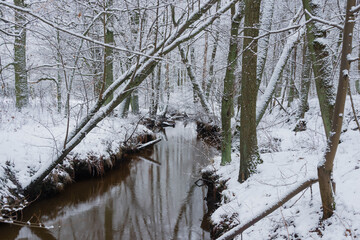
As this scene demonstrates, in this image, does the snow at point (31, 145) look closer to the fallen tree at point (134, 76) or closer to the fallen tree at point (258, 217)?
the fallen tree at point (134, 76)

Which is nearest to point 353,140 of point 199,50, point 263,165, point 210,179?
point 263,165

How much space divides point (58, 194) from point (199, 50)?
19.8m

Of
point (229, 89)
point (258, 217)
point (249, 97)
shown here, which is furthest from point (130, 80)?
point (258, 217)

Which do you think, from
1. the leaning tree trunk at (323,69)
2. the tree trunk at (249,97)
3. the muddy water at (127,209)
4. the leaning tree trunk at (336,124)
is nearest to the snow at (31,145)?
the muddy water at (127,209)

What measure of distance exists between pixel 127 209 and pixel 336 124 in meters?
5.32

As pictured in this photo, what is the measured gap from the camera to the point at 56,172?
21.0 feet

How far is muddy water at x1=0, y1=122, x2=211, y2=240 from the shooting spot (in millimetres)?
5027

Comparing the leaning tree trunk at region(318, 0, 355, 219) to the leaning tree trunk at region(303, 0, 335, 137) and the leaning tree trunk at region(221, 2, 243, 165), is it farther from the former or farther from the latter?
the leaning tree trunk at region(221, 2, 243, 165)

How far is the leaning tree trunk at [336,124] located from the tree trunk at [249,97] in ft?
7.17

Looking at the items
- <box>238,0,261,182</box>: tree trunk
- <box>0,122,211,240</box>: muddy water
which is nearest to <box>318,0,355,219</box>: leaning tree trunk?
<box>238,0,261,182</box>: tree trunk

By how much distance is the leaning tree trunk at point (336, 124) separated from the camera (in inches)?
84.9

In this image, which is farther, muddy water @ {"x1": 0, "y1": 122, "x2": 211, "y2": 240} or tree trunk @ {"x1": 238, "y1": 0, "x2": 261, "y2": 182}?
muddy water @ {"x1": 0, "y1": 122, "x2": 211, "y2": 240}

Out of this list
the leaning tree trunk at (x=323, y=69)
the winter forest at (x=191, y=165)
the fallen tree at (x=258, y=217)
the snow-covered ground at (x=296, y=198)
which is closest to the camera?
the fallen tree at (x=258, y=217)

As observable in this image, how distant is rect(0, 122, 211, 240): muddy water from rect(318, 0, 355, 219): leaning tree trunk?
296cm
